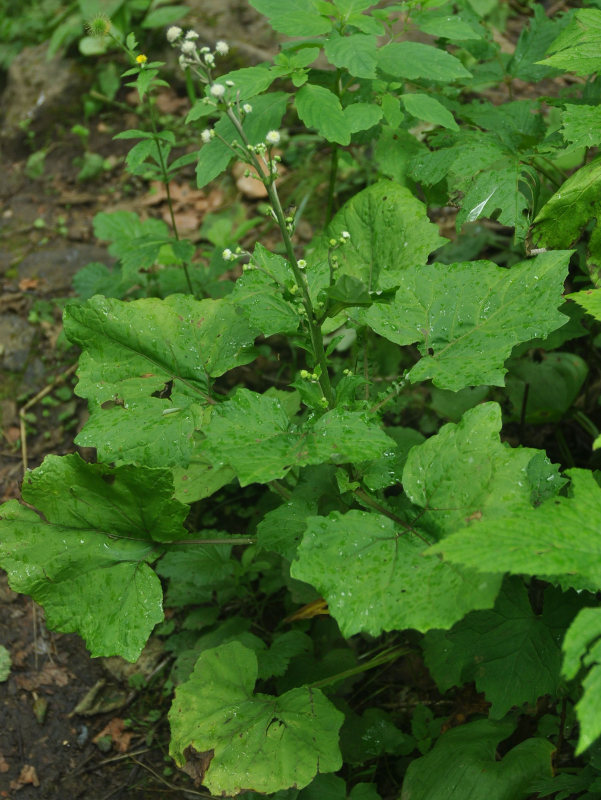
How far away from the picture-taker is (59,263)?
4059mm

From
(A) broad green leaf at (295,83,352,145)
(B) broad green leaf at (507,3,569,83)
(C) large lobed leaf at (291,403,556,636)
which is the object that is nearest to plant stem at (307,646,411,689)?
(C) large lobed leaf at (291,403,556,636)

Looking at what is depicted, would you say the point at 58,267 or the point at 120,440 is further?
the point at 58,267

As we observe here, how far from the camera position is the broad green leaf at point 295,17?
7.01 ft

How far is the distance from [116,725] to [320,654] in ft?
2.70

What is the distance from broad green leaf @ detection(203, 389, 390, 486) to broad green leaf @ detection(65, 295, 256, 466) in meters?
0.34

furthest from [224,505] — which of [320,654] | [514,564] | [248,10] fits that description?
[248,10]

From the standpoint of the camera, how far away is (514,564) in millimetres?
1262

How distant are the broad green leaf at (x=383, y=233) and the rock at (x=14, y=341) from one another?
2.04 metres

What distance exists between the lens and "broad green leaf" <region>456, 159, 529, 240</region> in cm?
215

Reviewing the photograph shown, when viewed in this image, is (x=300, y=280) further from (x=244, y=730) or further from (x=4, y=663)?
(x=4, y=663)

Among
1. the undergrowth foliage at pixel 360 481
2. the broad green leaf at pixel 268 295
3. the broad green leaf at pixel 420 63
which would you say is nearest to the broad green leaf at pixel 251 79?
the undergrowth foliage at pixel 360 481

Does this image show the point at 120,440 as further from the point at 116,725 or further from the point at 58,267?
the point at 58,267

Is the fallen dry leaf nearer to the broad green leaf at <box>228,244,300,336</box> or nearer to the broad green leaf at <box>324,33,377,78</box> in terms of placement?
the broad green leaf at <box>228,244,300,336</box>

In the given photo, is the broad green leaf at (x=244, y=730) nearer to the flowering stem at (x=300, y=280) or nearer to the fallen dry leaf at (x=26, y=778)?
the fallen dry leaf at (x=26, y=778)
